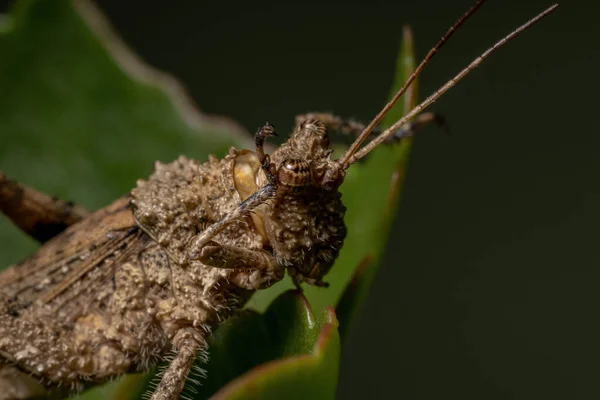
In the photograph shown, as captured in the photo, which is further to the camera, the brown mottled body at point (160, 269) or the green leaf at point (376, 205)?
the brown mottled body at point (160, 269)

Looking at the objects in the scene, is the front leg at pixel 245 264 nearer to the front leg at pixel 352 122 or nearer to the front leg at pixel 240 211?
the front leg at pixel 240 211

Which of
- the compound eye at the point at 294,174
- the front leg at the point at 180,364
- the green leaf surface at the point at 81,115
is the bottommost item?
the front leg at the point at 180,364

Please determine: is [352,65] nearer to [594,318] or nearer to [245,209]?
[594,318]

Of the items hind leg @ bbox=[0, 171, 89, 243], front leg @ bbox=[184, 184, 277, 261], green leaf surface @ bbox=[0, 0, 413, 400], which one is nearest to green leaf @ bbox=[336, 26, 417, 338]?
front leg @ bbox=[184, 184, 277, 261]

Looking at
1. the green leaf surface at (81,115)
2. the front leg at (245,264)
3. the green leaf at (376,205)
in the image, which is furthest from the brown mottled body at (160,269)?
the green leaf surface at (81,115)

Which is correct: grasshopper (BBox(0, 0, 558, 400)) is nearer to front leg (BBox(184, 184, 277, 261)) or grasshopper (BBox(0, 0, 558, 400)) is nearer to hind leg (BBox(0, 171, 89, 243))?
front leg (BBox(184, 184, 277, 261))

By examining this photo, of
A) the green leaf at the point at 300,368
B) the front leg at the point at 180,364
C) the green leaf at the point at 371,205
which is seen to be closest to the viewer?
the green leaf at the point at 300,368

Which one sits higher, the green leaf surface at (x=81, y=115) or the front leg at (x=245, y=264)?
the green leaf surface at (x=81, y=115)

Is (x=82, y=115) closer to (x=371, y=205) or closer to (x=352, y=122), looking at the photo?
(x=352, y=122)

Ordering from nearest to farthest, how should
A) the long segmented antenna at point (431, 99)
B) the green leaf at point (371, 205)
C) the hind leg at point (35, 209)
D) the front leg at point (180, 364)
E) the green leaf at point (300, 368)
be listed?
the green leaf at point (300, 368), the long segmented antenna at point (431, 99), the green leaf at point (371, 205), the front leg at point (180, 364), the hind leg at point (35, 209)

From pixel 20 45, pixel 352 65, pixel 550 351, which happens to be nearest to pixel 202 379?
pixel 20 45
